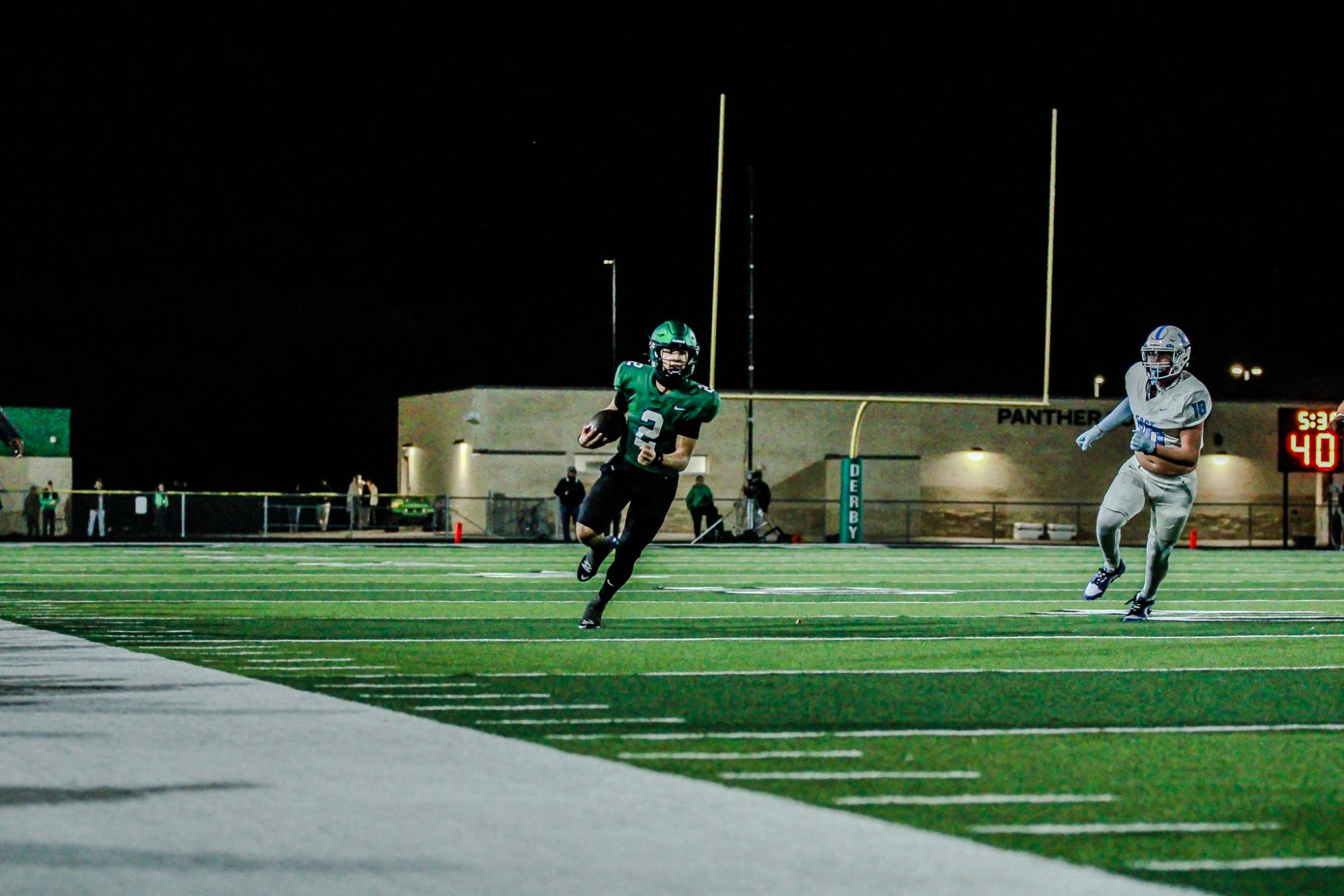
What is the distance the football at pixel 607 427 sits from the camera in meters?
11.1

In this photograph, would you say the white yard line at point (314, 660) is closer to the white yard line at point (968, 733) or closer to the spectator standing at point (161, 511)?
the white yard line at point (968, 733)

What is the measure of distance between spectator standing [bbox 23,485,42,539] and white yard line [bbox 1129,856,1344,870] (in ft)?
126

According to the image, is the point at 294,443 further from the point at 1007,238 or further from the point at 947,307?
the point at 1007,238

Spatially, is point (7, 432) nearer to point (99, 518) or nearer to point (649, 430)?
point (649, 430)

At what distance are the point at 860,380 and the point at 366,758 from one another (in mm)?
45637

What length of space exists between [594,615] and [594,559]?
0.79 metres

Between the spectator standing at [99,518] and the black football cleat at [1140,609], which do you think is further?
the spectator standing at [99,518]

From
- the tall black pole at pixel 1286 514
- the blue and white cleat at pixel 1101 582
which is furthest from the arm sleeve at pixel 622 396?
the tall black pole at pixel 1286 514

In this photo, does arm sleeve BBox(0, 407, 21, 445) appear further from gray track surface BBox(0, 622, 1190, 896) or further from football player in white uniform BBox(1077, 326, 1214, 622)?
football player in white uniform BBox(1077, 326, 1214, 622)

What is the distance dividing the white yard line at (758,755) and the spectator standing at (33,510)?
36.3m

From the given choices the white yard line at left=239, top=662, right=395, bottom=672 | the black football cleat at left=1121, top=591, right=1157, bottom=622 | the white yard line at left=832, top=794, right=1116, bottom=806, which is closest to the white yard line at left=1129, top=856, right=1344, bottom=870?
the white yard line at left=832, top=794, right=1116, bottom=806

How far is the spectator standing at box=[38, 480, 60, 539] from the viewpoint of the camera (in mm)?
38750

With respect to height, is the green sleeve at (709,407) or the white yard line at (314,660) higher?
the green sleeve at (709,407)

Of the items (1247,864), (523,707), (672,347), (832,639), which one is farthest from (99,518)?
(1247,864)
